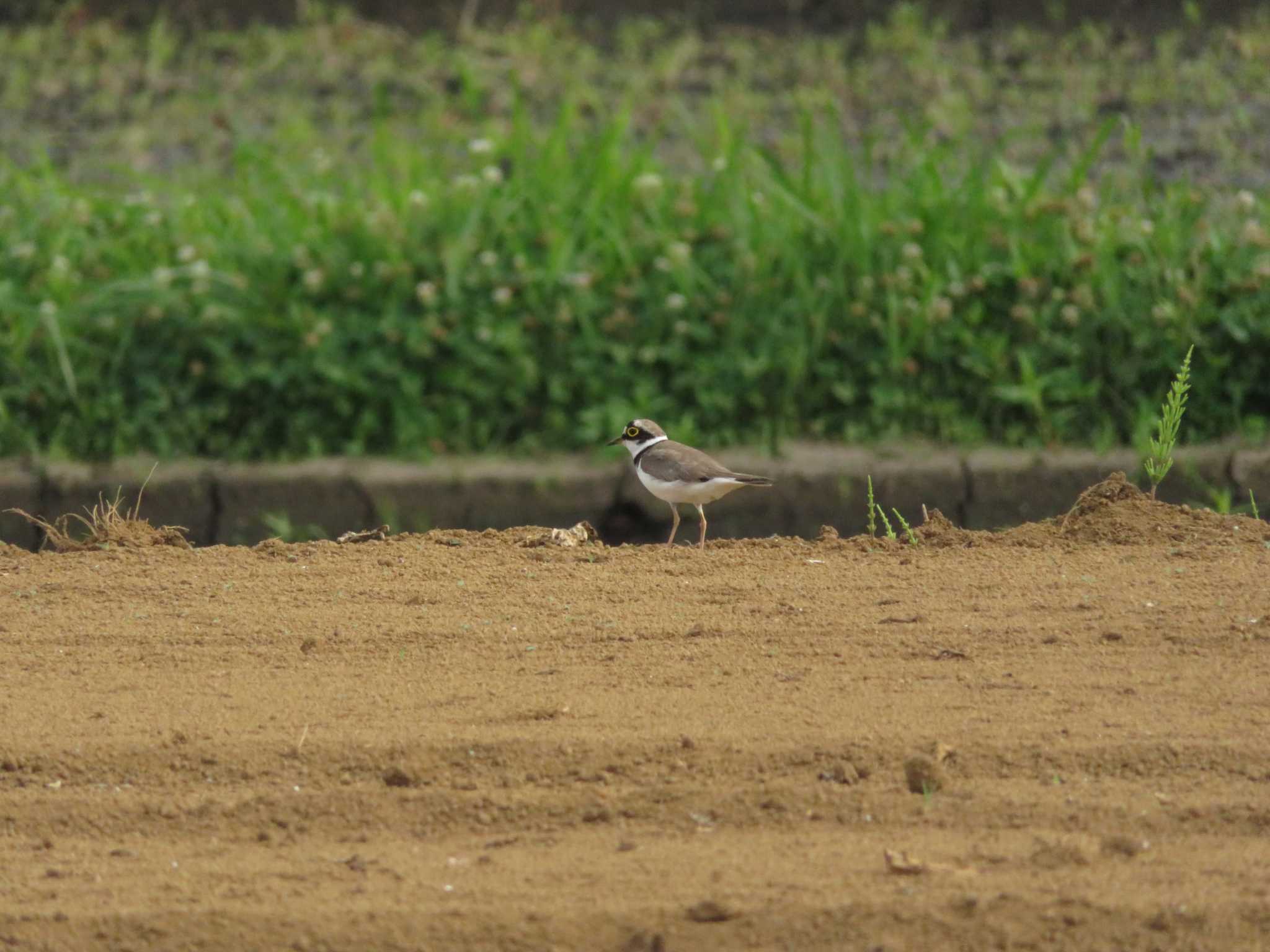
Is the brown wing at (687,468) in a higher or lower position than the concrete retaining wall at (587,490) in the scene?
higher

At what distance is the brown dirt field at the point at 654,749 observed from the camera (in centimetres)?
228

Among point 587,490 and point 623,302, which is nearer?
point 587,490

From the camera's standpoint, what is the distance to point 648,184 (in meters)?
6.15

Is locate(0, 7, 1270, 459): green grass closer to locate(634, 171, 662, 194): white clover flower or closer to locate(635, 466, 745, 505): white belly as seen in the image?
locate(634, 171, 662, 194): white clover flower

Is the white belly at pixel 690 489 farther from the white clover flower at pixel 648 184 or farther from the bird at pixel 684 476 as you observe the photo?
the white clover flower at pixel 648 184

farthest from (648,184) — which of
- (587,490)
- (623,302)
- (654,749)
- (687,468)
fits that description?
(654,749)

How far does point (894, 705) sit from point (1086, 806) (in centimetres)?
42

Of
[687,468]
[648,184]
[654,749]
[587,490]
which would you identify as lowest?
[587,490]

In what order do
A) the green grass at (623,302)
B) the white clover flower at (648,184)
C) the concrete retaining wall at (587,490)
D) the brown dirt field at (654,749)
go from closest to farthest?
the brown dirt field at (654,749), the concrete retaining wall at (587,490), the green grass at (623,302), the white clover flower at (648,184)

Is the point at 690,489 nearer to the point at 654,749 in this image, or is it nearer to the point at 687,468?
the point at 687,468

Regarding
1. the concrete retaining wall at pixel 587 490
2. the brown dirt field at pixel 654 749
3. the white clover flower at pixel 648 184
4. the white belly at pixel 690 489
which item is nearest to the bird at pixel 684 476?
the white belly at pixel 690 489

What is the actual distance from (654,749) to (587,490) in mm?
2884

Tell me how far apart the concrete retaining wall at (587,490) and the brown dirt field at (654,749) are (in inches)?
64.3

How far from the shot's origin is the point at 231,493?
5684mm
